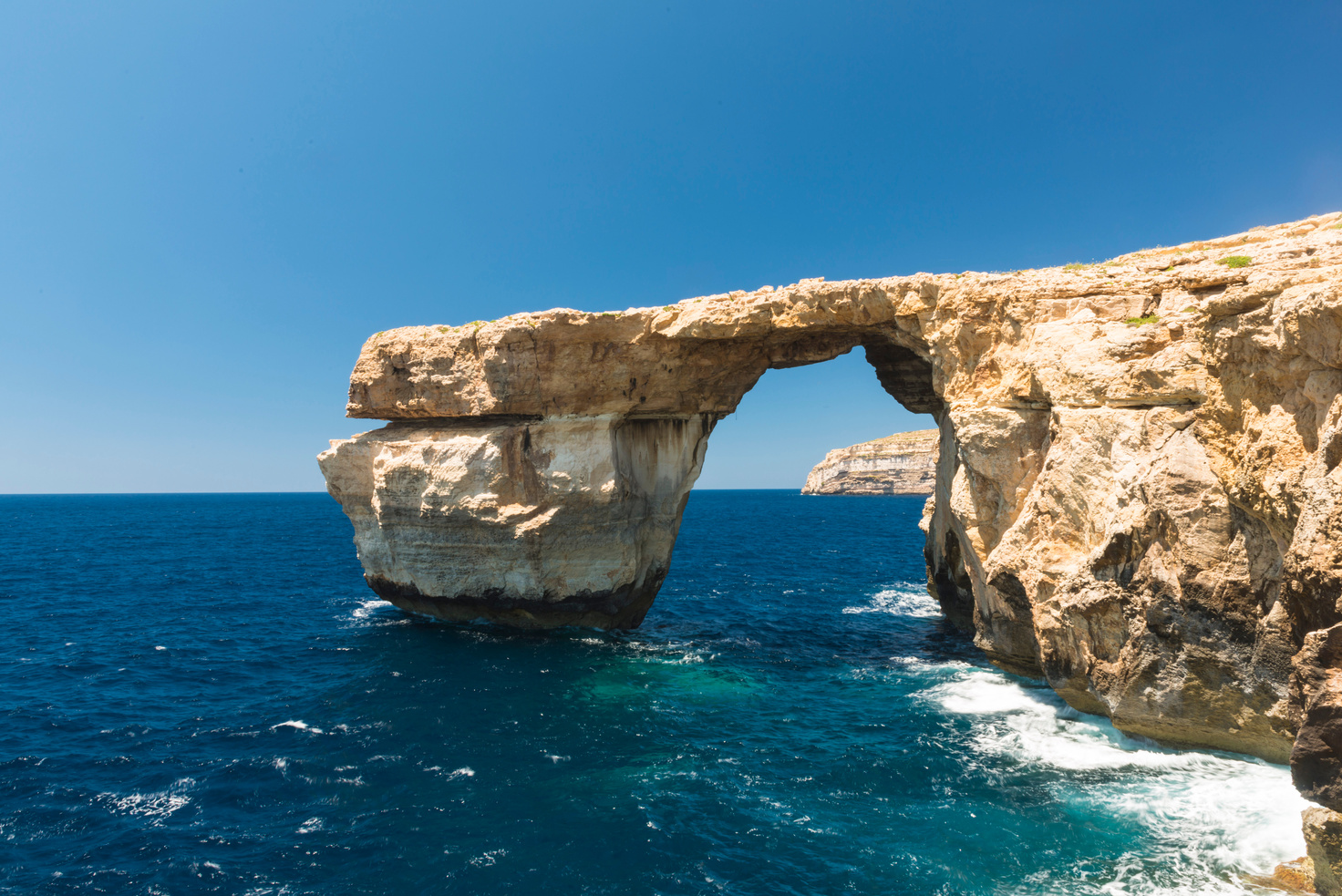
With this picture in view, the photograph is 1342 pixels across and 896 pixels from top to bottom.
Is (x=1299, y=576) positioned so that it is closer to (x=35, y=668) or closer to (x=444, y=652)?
(x=444, y=652)

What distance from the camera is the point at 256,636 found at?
2494 centimetres

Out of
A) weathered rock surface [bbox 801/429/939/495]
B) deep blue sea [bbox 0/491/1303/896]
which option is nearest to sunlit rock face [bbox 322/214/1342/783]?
deep blue sea [bbox 0/491/1303/896]

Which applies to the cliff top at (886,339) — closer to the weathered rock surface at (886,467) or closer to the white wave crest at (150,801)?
the white wave crest at (150,801)

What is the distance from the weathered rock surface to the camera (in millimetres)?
132000

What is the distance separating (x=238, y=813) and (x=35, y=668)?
1495 centimetres

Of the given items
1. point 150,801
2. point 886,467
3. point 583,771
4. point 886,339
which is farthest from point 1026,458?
point 886,467

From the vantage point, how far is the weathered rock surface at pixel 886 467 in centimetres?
13200

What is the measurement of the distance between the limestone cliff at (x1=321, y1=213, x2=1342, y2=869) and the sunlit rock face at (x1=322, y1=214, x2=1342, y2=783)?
0.06 m

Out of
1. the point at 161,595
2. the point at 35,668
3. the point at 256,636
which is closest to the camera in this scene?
the point at 35,668

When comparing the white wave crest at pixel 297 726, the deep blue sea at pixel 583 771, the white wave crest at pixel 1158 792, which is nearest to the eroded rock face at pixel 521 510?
the deep blue sea at pixel 583 771

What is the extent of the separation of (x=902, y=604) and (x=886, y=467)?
112m

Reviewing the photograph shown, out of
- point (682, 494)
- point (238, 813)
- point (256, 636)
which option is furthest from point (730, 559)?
point (238, 813)

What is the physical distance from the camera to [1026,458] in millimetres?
16141

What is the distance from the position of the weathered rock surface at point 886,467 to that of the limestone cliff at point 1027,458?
109 metres
